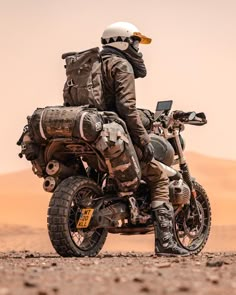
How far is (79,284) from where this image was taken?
20.5 ft

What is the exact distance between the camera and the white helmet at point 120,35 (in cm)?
1131

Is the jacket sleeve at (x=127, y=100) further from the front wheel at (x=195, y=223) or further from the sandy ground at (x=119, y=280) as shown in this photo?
the sandy ground at (x=119, y=280)

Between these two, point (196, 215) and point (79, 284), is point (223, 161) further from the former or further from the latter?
point (79, 284)

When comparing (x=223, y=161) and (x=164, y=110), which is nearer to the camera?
(x=164, y=110)

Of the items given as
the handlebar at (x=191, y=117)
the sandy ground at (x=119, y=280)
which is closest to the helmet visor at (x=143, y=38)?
the handlebar at (x=191, y=117)

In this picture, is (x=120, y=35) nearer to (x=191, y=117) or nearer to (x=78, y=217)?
(x=191, y=117)

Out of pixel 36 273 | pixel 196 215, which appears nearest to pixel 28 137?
pixel 196 215

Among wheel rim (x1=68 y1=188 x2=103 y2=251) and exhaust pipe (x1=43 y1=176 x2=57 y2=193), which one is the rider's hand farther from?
exhaust pipe (x1=43 y1=176 x2=57 y2=193)

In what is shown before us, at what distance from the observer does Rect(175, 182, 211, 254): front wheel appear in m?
12.6

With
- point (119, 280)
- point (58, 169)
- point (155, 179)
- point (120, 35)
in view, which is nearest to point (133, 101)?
point (120, 35)

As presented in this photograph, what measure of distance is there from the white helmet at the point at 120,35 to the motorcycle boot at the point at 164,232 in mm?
1968

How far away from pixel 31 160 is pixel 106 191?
101 centimetres

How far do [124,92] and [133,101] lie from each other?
0.19 metres

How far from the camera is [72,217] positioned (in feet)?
34.9
